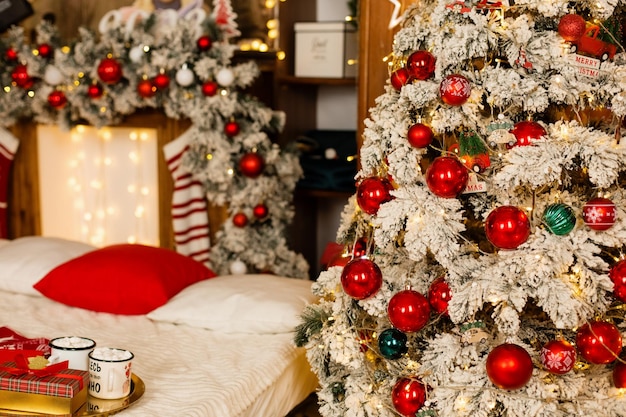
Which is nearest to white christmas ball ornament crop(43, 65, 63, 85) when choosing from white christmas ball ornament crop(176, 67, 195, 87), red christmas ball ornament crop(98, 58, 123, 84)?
red christmas ball ornament crop(98, 58, 123, 84)

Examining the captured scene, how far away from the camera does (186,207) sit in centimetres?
334

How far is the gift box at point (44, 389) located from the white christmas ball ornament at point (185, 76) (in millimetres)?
1628

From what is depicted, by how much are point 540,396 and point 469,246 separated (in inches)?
15.2

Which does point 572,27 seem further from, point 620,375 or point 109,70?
point 109,70

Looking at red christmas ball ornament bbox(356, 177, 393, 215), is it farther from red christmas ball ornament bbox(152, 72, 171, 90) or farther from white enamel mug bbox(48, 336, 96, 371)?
red christmas ball ornament bbox(152, 72, 171, 90)

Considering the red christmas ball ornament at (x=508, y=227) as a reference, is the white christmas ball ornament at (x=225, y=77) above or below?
above

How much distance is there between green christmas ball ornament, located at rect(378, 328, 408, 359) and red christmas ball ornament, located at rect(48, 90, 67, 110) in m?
2.13

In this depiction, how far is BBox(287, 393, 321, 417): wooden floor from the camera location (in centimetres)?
234

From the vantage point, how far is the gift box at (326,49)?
134 inches

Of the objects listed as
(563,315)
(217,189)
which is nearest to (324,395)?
(563,315)

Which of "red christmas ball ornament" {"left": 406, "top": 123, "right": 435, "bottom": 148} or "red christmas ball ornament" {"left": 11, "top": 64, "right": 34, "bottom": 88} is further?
"red christmas ball ornament" {"left": 11, "top": 64, "right": 34, "bottom": 88}

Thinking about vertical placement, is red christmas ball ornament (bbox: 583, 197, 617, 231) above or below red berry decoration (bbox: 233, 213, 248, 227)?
above

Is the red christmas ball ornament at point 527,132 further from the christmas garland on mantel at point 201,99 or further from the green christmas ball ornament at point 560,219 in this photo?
the christmas garland on mantel at point 201,99

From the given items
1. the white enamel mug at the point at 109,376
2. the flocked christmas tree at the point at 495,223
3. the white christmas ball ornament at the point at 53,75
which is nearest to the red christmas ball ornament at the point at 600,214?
the flocked christmas tree at the point at 495,223
